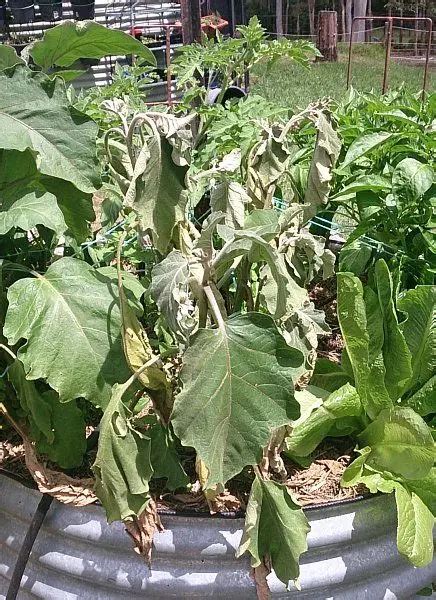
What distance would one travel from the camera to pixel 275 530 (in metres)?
0.99

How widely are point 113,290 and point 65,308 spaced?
0.29 ft

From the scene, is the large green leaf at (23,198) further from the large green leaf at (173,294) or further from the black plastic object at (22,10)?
the black plastic object at (22,10)

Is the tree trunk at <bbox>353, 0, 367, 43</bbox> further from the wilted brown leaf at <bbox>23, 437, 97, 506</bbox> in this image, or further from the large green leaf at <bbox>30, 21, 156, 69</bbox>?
the wilted brown leaf at <bbox>23, 437, 97, 506</bbox>

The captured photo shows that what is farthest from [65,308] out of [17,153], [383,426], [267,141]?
[383,426]

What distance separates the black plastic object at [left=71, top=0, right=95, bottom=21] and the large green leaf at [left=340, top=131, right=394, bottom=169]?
6359mm

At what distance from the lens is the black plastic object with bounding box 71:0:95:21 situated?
7066 millimetres

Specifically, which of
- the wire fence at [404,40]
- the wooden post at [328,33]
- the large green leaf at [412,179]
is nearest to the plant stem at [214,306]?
the large green leaf at [412,179]

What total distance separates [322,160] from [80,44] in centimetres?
44

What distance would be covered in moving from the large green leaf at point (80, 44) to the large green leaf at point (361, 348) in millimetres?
498

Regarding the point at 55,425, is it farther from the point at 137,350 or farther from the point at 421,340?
the point at 421,340

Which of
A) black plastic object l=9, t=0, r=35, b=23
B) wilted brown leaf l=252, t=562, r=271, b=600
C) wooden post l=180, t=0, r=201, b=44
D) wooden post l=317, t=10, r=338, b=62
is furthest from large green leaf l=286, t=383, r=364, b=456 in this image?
wooden post l=317, t=10, r=338, b=62

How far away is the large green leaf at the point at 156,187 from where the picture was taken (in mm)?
960

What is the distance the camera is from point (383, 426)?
1137 mm

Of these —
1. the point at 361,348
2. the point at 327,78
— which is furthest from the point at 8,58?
the point at 327,78
